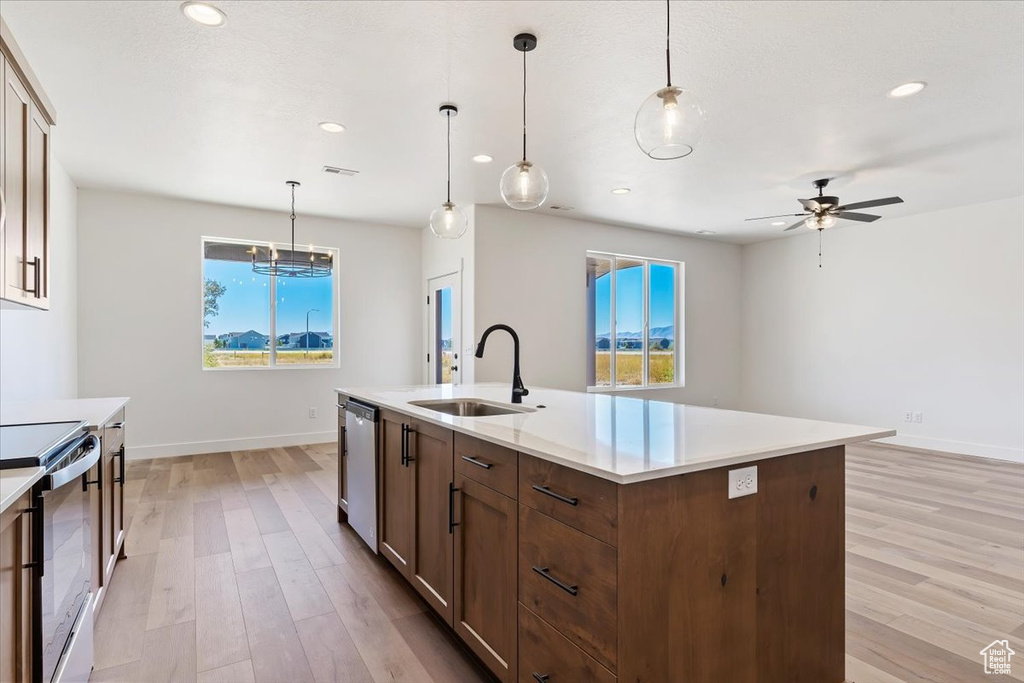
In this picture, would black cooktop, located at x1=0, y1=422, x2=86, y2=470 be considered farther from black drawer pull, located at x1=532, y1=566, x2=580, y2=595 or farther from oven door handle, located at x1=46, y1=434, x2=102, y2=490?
black drawer pull, located at x1=532, y1=566, x2=580, y2=595

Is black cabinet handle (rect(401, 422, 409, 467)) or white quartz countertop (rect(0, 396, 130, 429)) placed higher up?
white quartz countertop (rect(0, 396, 130, 429))

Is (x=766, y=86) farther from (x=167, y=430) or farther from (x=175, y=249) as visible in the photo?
(x=167, y=430)

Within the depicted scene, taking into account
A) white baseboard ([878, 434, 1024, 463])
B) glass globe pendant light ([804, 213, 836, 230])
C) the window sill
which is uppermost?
glass globe pendant light ([804, 213, 836, 230])

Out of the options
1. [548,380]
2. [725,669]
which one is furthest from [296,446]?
[725,669]

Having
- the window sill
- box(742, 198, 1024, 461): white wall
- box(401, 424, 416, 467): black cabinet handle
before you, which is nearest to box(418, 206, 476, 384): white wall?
the window sill

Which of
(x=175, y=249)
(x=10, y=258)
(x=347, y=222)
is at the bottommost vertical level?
(x=10, y=258)

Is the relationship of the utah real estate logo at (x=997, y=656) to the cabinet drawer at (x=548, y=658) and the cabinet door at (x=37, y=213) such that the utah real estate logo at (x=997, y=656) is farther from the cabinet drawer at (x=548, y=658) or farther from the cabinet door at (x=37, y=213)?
the cabinet door at (x=37, y=213)

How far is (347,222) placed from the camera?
21.3 ft

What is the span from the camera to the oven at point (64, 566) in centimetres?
129

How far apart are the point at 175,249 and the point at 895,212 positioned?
7.83 metres

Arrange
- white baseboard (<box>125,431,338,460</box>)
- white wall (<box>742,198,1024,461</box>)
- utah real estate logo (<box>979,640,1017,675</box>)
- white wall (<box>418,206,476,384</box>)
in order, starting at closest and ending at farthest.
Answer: utah real estate logo (<box>979,640,1017,675</box>) < white baseboard (<box>125,431,338,460</box>) < white wall (<box>742,198,1024,461</box>) < white wall (<box>418,206,476,384</box>)

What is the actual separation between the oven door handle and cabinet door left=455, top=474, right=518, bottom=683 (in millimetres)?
1181

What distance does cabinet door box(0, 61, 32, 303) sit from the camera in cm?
192

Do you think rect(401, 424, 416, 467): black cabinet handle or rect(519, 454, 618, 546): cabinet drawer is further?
rect(401, 424, 416, 467): black cabinet handle
